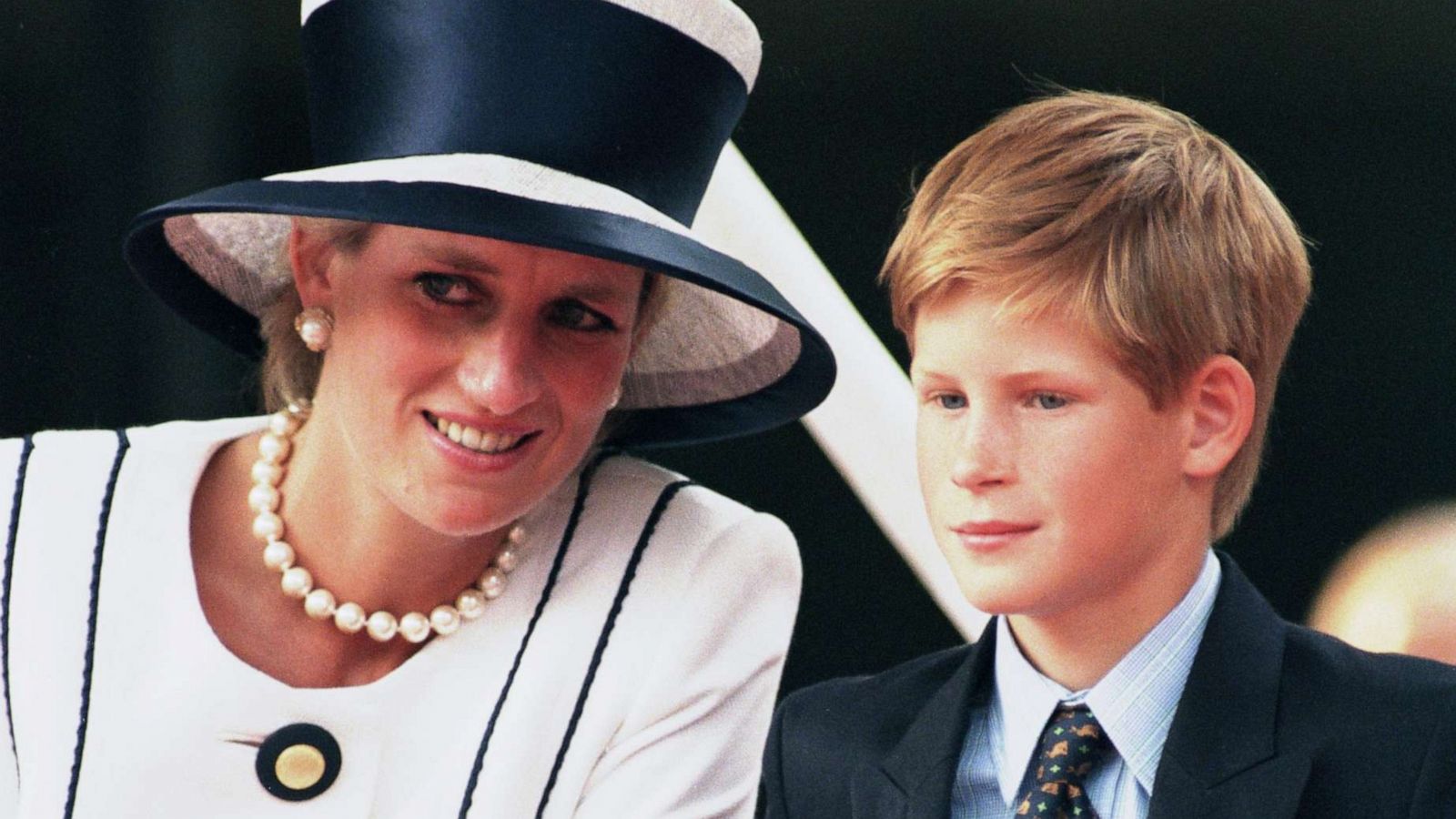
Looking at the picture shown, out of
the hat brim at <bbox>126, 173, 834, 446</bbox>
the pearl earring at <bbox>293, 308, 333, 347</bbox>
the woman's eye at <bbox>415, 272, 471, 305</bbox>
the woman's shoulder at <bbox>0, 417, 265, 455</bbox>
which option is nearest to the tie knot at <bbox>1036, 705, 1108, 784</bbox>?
the hat brim at <bbox>126, 173, 834, 446</bbox>

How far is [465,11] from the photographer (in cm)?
205

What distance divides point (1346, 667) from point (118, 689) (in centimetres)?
127

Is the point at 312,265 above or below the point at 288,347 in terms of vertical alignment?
above

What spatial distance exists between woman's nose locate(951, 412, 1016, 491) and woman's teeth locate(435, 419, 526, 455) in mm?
527

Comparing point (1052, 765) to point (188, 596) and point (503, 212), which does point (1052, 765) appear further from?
point (188, 596)

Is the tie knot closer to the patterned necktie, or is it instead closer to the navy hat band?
the patterned necktie

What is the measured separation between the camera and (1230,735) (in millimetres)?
1829

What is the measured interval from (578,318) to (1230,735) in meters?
0.78

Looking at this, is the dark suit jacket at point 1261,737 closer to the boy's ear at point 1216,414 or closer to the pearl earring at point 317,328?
the boy's ear at point 1216,414

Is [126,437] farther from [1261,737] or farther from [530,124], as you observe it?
[1261,737]

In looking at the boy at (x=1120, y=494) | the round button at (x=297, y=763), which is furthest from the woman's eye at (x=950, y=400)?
the round button at (x=297, y=763)

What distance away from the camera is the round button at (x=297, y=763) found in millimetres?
2219

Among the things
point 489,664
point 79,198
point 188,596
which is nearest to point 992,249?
point 489,664

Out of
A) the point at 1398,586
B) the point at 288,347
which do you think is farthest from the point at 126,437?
the point at 1398,586
